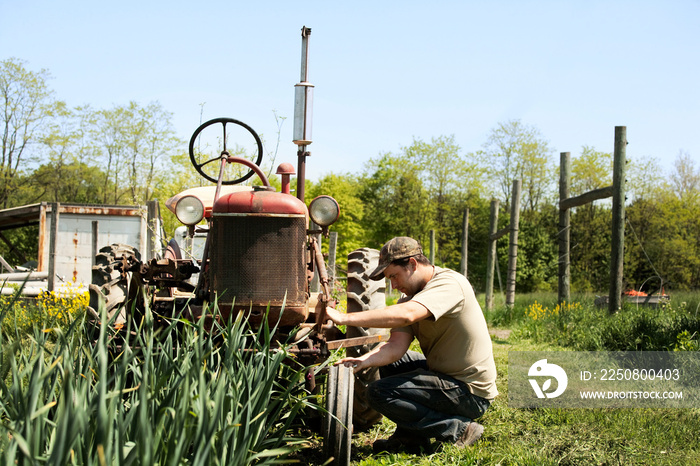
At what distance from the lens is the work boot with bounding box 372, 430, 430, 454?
13.5ft

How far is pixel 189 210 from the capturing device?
454cm

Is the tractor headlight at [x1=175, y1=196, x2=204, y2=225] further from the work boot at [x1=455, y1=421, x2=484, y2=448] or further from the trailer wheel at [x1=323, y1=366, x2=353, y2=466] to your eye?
the work boot at [x1=455, y1=421, x2=484, y2=448]

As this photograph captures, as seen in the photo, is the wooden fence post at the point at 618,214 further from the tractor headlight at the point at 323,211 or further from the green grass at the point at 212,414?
the tractor headlight at the point at 323,211

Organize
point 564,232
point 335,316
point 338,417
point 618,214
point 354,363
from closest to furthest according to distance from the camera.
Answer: point 338,417 < point 335,316 < point 354,363 < point 618,214 < point 564,232

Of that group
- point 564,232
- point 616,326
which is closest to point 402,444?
point 616,326

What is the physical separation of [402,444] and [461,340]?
788 mm

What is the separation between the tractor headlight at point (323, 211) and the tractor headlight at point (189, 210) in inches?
31.8

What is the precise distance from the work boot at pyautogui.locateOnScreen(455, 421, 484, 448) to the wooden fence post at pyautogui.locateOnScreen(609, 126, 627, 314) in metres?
4.94

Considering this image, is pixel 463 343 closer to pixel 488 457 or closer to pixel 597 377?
pixel 488 457

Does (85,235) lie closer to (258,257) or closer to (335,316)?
(258,257)

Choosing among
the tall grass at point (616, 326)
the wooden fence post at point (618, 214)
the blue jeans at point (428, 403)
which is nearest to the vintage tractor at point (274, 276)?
the blue jeans at point (428, 403)

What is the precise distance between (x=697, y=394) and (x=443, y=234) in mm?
32220

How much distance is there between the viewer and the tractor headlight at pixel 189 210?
4.51 meters

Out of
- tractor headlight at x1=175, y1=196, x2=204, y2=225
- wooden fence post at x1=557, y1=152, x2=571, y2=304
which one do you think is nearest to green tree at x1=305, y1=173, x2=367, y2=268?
wooden fence post at x1=557, y1=152, x2=571, y2=304
